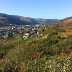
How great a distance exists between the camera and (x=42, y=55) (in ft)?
98.3

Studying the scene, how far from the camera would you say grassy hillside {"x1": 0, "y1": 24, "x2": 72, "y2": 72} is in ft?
57.2

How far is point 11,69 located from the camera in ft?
59.5

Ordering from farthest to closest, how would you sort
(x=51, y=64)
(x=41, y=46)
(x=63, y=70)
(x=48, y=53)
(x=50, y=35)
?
(x=50, y=35)
(x=41, y=46)
(x=48, y=53)
(x=51, y=64)
(x=63, y=70)

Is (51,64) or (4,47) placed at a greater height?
(51,64)

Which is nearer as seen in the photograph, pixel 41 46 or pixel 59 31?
pixel 41 46

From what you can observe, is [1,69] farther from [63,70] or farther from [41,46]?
[41,46]

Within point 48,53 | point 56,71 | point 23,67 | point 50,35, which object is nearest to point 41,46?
point 48,53

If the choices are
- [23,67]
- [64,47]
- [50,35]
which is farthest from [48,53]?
[23,67]

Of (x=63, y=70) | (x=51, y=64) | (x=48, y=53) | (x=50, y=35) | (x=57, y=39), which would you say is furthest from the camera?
(x=50, y=35)

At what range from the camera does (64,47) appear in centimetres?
3109

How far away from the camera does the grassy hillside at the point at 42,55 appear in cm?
1745

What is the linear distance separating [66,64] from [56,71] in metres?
0.69

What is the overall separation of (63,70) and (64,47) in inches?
612

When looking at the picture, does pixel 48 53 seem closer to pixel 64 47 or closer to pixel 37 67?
pixel 64 47
